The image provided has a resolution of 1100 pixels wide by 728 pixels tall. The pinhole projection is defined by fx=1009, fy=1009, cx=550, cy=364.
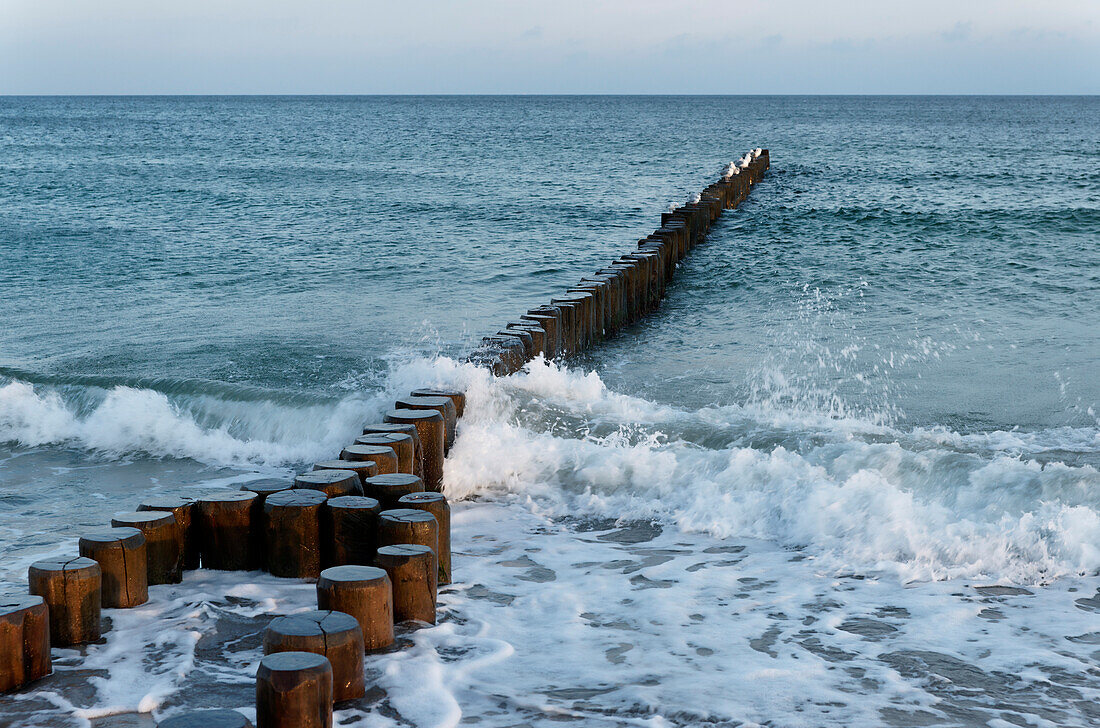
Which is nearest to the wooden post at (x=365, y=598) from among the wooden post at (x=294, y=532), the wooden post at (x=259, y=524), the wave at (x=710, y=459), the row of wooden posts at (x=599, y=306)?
the wooden post at (x=294, y=532)

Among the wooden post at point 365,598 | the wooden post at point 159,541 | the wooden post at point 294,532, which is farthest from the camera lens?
the wooden post at point 294,532

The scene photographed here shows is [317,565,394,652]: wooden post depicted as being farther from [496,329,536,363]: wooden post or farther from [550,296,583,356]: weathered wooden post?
[550,296,583,356]: weathered wooden post

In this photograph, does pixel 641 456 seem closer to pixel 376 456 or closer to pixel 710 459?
pixel 710 459

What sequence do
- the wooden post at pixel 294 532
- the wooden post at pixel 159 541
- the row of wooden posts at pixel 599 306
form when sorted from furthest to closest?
1. the row of wooden posts at pixel 599 306
2. the wooden post at pixel 294 532
3. the wooden post at pixel 159 541

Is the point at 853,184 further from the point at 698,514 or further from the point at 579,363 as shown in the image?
the point at 698,514

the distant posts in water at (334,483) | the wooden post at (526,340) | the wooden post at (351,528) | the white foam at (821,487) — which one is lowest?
the white foam at (821,487)

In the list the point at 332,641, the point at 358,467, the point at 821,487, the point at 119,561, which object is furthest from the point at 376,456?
the point at 821,487

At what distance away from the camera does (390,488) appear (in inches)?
179

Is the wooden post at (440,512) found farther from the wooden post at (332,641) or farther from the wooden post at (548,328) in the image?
the wooden post at (548,328)

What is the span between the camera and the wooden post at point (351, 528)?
4.31 metres

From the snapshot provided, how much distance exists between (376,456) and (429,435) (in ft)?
2.42

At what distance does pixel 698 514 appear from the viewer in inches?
218

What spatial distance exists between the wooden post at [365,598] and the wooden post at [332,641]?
0.56ft

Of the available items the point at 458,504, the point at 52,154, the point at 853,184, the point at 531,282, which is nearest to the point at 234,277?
the point at 531,282
